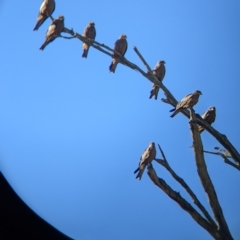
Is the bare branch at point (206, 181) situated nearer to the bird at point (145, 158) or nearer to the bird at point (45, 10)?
the bird at point (145, 158)

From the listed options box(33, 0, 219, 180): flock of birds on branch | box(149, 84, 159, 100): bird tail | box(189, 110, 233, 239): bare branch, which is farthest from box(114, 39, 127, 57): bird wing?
box(189, 110, 233, 239): bare branch

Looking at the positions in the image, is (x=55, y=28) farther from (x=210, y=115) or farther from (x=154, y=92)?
(x=210, y=115)

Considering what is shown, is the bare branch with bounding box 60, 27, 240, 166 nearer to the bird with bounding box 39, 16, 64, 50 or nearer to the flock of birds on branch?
the flock of birds on branch

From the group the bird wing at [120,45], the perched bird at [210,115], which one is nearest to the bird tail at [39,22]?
the bird wing at [120,45]

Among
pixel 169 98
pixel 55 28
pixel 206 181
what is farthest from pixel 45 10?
pixel 206 181

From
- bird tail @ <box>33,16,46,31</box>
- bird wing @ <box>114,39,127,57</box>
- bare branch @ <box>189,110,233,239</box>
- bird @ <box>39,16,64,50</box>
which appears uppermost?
bird wing @ <box>114,39,127,57</box>

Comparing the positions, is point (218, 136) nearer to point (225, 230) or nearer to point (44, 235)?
point (225, 230)

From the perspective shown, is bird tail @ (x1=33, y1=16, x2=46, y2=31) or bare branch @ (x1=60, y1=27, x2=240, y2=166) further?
bird tail @ (x1=33, y1=16, x2=46, y2=31)
